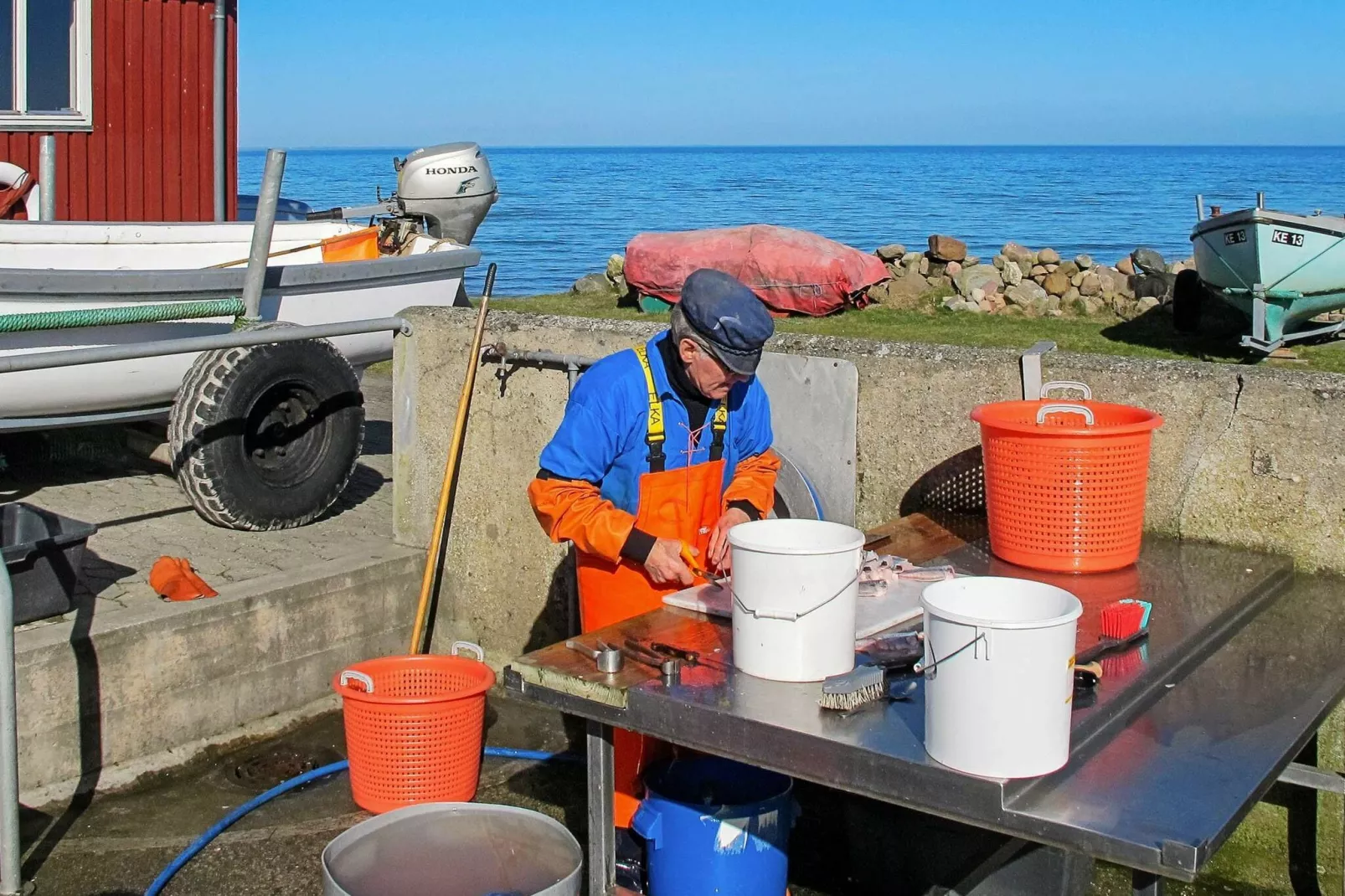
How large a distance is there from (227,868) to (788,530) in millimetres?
2435

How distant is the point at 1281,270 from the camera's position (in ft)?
48.5

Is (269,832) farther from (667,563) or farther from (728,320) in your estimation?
(728,320)

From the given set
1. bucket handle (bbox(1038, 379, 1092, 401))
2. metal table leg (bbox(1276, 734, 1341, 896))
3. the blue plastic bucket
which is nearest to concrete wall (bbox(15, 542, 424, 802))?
the blue plastic bucket

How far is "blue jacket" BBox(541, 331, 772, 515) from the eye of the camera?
4098 millimetres

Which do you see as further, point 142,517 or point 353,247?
point 353,247

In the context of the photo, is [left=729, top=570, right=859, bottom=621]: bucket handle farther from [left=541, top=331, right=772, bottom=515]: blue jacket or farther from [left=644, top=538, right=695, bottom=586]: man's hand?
[left=541, top=331, right=772, bottom=515]: blue jacket

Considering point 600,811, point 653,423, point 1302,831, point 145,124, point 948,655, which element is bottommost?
point 1302,831

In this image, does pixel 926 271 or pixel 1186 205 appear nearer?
pixel 926 271

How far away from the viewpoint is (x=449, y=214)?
38.4ft

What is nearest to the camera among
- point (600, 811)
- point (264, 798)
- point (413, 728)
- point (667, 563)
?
point (600, 811)

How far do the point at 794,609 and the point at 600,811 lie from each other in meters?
0.81

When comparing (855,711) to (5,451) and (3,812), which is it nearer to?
(3,812)

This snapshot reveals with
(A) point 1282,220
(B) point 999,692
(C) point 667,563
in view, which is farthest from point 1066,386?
(A) point 1282,220

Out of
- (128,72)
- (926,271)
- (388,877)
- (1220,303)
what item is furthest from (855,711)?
(926,271)
